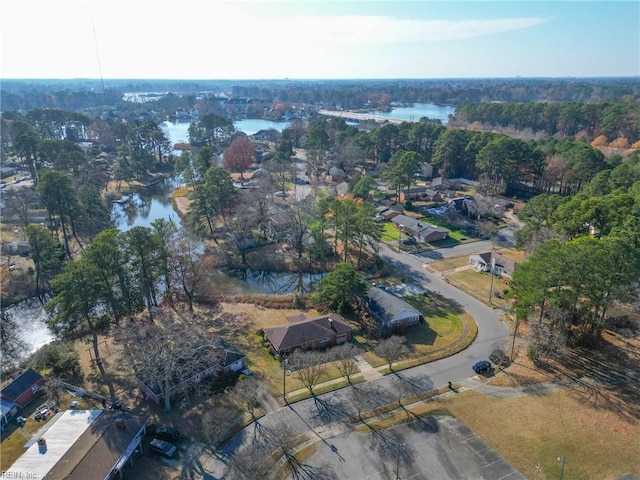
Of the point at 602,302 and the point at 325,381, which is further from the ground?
the point at 602,302

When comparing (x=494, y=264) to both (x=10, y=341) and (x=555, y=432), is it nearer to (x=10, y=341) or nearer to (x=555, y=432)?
(x=555, y=432)

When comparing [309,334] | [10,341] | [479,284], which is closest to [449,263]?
[479,284]

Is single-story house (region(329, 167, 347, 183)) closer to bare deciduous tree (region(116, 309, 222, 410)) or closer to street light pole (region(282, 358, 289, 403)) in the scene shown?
street light pole (region(282, 358, 289, 403))

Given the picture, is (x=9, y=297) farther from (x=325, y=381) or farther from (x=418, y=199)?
(x=418, y=199)

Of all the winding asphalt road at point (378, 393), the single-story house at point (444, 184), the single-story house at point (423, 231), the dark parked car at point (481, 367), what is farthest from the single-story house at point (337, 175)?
the dark parked car at point (481, 367)

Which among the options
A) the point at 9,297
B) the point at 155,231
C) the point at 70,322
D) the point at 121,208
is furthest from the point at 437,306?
the point at 121,208

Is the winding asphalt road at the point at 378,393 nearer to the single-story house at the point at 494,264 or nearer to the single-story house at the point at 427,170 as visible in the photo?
the single-story house at the point at 494,264
